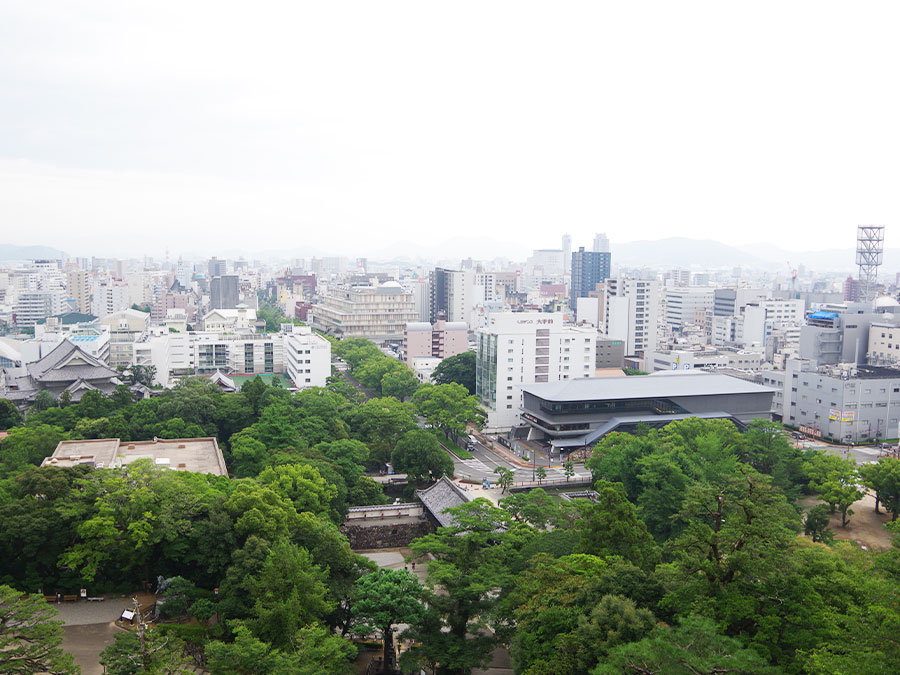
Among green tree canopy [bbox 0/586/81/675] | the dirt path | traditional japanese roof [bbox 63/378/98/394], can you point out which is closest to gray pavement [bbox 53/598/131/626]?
green tree canopy [bbox 0/586/81/675]

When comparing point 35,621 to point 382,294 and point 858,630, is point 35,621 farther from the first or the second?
point 382,294

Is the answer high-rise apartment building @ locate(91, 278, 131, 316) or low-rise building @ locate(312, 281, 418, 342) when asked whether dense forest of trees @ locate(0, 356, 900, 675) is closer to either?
low-rise building @ locate(312, 281, 418, 342)

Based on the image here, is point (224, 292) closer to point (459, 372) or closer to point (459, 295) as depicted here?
point (459, 295)

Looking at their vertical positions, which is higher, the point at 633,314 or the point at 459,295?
the point at 459,295

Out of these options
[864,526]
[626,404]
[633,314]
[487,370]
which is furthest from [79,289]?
[864,526]

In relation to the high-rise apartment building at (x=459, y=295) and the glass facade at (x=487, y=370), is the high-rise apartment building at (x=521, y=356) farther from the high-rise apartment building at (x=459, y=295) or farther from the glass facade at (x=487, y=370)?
the high-rise apartment building at (x=459, y=295)

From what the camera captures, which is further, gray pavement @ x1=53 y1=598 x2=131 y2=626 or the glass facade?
the glass facade
